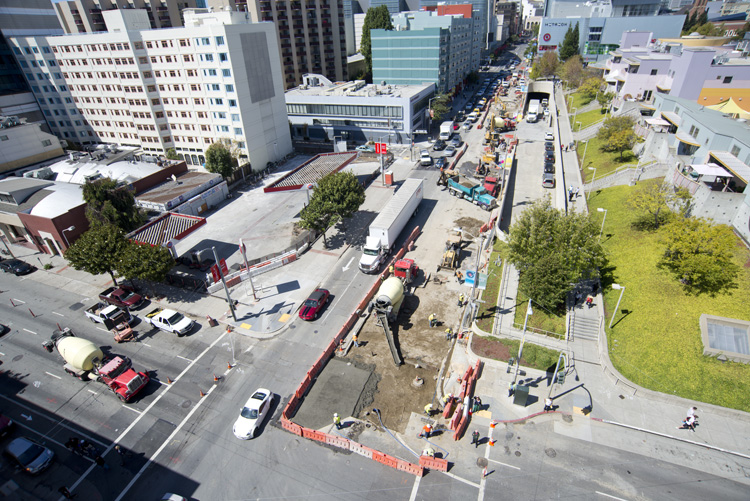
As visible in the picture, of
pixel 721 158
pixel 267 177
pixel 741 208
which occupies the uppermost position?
pixel 721 158

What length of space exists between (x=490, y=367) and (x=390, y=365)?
7886 mm

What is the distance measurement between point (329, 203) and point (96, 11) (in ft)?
303

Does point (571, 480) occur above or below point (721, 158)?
below

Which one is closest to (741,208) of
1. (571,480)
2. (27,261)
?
(571,480)

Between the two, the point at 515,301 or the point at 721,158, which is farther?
the point at 721,158

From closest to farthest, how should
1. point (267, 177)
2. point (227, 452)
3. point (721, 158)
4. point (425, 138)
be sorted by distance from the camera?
point (227, 452)
point (721, 158)
point (267, 177)
point (425, 138)

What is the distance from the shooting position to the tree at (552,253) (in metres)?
31.7

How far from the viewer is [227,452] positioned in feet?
80.6

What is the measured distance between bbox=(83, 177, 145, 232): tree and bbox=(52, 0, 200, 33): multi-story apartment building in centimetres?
6702

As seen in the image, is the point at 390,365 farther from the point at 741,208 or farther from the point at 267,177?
the point at 267,177

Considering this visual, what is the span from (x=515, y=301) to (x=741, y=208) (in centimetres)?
2340

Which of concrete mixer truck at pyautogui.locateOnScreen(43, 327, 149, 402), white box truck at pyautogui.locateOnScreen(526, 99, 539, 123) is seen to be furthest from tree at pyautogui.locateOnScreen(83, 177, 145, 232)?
white box truck at pyautogui.locateOnScreen(526, 99, 539, 123)

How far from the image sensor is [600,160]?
203ft

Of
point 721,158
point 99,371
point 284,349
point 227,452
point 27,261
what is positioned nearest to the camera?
point 227,452
